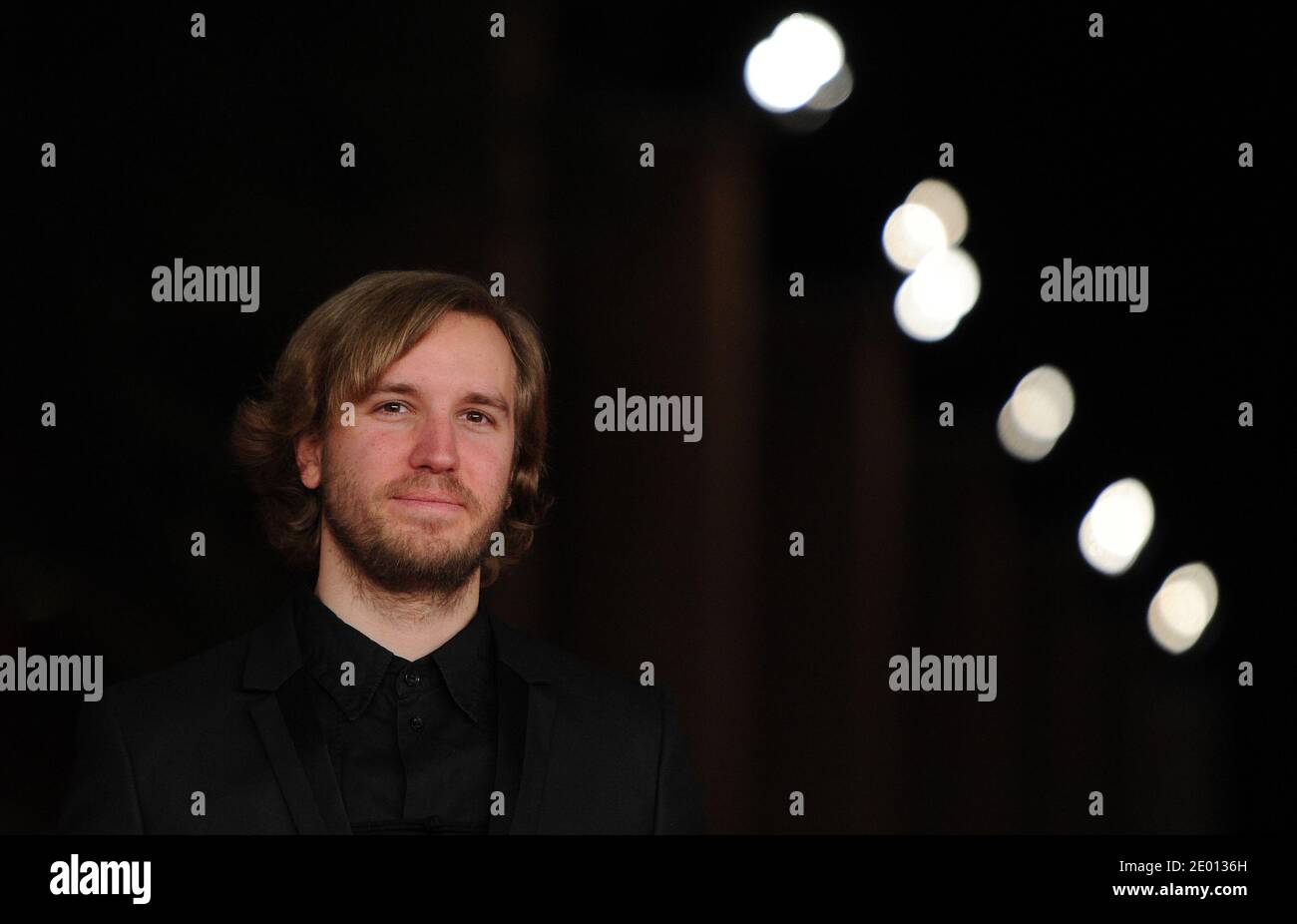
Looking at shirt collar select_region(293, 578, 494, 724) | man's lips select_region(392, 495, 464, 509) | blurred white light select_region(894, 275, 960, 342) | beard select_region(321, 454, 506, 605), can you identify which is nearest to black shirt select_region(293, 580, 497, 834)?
shirt collar select_region(293, 578, 494, 724)

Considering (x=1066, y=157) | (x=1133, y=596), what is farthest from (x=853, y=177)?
(x=1133, y=596)

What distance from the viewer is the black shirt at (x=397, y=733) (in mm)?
2639

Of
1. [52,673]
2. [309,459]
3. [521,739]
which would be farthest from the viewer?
[52,673]

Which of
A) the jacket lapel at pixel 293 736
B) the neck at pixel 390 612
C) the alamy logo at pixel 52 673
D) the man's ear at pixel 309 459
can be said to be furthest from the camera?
the alamy logo at pixel 52 673

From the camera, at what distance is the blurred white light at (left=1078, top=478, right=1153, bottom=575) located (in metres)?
3.13

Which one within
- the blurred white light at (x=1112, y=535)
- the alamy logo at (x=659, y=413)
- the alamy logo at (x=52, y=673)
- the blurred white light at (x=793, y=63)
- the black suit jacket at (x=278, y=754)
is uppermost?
the blurred white light at (x=793, y=63)

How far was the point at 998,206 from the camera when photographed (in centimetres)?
317

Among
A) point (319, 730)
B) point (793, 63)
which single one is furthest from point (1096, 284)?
point (319, 730)

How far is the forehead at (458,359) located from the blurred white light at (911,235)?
3.38 ft

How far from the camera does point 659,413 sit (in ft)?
10.2

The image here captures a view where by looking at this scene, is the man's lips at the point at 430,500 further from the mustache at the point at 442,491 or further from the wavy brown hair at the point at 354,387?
the wavy brown hair at the point at 354,387

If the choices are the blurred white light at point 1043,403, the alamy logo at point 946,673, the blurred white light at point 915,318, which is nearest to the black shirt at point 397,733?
the alamy logo at point 946,673

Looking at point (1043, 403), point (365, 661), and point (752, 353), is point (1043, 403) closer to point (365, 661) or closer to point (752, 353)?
point (752, 353)

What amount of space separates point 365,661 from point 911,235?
66.6 inches
